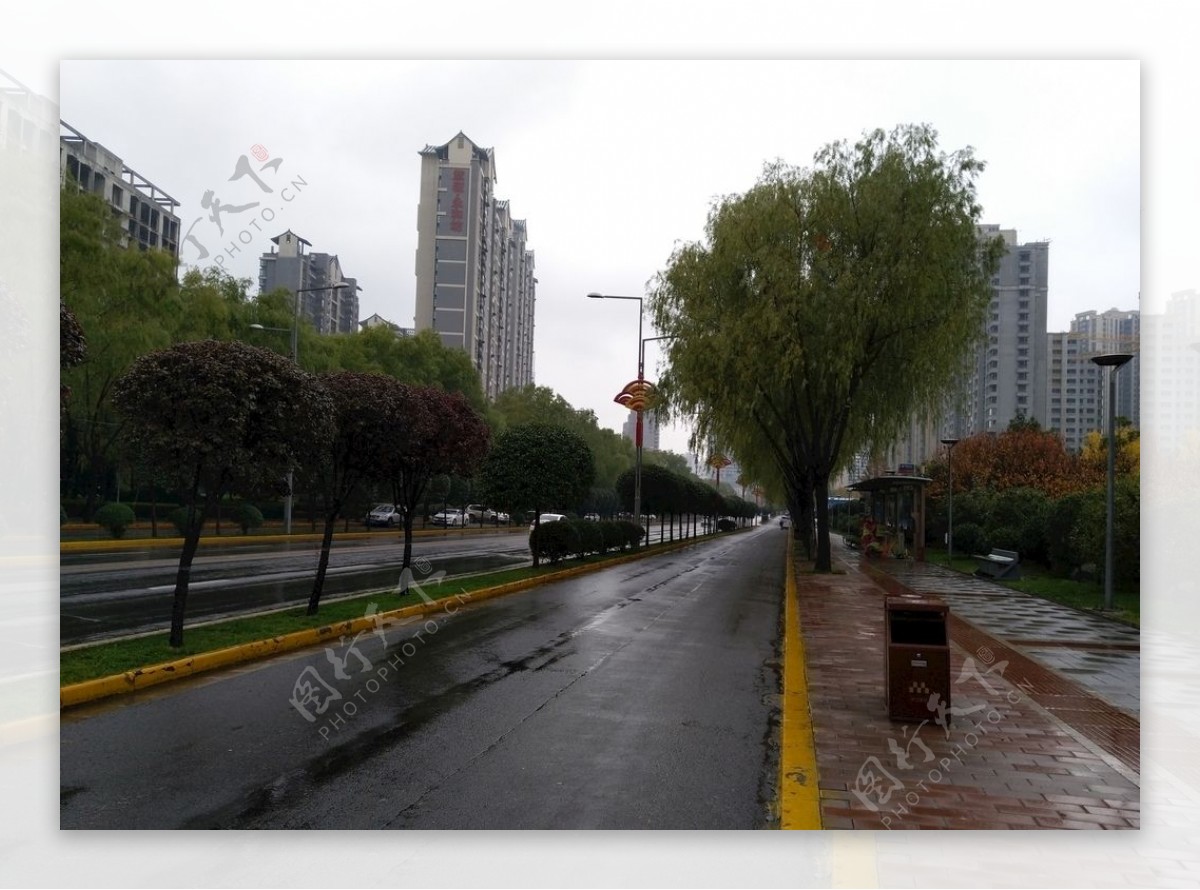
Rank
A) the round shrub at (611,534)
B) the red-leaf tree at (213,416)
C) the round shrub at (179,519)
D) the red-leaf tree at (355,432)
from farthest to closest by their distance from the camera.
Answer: the round shrub at (179,519) → the round shrub at (611,534) → the red-leaf tree at (355,432) → the red-leaf tree at (213,416)

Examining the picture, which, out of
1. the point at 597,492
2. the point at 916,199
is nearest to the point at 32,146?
the point at 916,199

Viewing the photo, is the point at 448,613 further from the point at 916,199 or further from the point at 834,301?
the point at 916,199

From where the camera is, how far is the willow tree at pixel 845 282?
65.3ft

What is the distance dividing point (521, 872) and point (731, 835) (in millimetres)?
1156

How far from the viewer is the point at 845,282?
1969cm

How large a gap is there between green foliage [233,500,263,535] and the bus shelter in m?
24.0

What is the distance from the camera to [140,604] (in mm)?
12828

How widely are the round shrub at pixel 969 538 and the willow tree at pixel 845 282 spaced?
8659 mm

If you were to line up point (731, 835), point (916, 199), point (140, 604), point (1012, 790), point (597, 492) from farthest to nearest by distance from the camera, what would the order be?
point (597, 492)
point (916, 199)
point (140, 604)
point (1012, 790)
point (731, 835)

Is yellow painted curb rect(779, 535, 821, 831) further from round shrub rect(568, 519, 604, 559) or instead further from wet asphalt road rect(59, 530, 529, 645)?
round shrub rect(568, 519, 604, 559)

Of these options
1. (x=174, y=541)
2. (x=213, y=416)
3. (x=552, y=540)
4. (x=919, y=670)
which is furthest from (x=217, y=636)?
(x=174, y=541)

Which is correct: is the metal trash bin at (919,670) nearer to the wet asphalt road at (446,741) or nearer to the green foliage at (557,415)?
the wet asphalt road at (446,741)

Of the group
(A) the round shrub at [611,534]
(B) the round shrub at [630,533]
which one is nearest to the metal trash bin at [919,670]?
(A) the round shrub at [611,534]

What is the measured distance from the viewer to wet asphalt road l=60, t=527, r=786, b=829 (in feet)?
16.2
